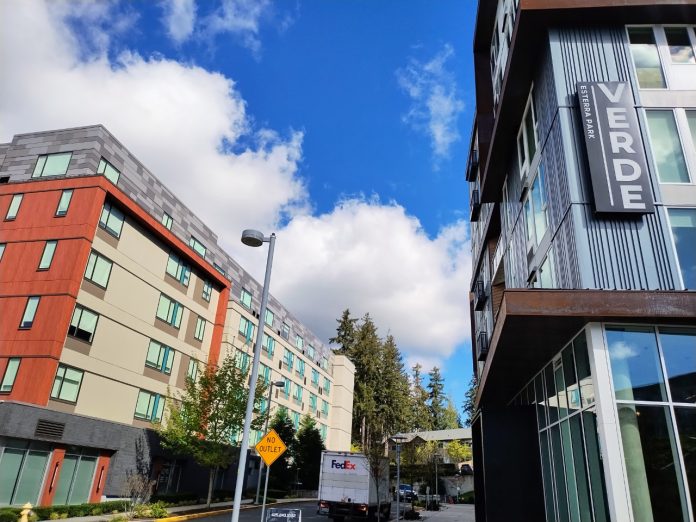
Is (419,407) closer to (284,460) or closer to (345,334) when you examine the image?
(345,334)

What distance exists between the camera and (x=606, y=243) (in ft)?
38.1

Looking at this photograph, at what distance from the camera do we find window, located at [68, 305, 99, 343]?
2625 centimetres

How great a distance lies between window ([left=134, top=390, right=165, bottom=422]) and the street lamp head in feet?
74.1

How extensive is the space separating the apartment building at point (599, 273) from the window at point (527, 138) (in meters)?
0.07

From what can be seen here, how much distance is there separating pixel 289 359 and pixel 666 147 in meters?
49.6

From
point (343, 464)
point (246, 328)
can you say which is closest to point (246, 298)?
point (246, 328)

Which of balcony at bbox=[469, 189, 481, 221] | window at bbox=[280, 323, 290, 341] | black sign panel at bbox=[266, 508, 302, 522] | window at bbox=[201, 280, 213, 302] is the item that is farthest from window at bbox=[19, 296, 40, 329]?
window at bbox=[280, 323, 290, 341]

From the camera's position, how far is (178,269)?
119 ft

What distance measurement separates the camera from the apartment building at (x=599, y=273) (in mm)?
10023

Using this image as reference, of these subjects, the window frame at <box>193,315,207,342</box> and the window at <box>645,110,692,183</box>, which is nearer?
the window at <box>645,110,692,183</box>

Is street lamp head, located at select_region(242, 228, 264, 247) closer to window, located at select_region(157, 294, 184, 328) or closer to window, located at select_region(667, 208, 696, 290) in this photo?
window, located at select_region(667, 208, 696, 290)

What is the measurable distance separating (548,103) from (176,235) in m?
28.0

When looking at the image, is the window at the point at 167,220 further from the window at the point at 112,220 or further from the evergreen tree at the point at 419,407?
the evergreen tree at the point at 419,407

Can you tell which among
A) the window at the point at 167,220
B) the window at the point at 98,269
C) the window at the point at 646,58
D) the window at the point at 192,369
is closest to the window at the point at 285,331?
the window at the point at 192,369
